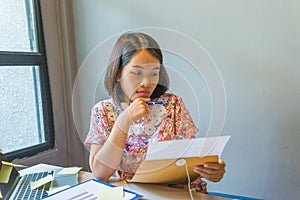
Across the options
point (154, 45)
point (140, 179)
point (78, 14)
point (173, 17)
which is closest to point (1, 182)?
point (140, 179)

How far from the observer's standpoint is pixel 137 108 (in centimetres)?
81

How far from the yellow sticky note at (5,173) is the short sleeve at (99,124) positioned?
0.87 ft

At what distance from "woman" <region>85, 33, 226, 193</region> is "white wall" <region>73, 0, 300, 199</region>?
151mm

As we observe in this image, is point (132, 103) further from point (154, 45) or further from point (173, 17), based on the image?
point (173, 17)

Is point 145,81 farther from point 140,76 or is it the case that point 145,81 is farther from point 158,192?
point 158,192

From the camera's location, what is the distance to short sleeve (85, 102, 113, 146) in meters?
0.89

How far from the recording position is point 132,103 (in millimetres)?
820

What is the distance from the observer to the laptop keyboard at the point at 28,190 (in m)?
0.80

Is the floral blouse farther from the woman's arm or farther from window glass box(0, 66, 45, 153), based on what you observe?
window glass box(0, 66, 45, 153)

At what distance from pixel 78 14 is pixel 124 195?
1221 millimetres

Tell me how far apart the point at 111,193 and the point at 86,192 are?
0.07m

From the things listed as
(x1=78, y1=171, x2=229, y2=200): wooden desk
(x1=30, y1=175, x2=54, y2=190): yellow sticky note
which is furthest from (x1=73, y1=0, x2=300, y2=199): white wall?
(x1=78, y1=171, x2=229, y2=200): wooden desk

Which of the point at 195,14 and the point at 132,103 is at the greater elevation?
the point at 195,14

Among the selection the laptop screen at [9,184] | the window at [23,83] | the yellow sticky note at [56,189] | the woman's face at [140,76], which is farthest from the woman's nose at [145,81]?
the window at [23,83]
